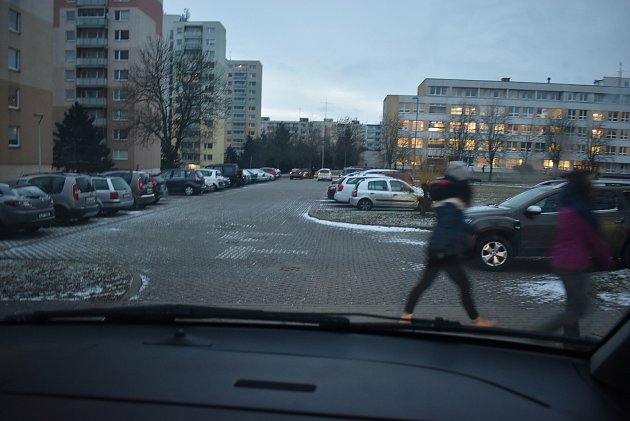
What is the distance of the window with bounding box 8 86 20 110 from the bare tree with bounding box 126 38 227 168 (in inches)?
502

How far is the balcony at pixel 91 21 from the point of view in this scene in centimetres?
6594

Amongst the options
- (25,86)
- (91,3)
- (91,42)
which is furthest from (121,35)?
(25,86)

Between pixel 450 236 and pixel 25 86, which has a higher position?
pixel 25 86

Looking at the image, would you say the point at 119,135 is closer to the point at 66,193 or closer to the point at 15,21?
the point at 15,21

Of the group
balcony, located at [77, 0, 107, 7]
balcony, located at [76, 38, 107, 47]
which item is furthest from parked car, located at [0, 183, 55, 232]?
balcony, located at [77, 0, 107, 7]

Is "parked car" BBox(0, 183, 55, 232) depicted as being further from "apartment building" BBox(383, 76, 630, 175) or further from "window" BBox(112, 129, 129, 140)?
"window" BBox(112, 129, 129, 140)

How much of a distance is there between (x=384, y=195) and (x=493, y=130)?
15052 mm

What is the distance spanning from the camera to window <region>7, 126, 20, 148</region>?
3388cm

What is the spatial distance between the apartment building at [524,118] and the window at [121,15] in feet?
114

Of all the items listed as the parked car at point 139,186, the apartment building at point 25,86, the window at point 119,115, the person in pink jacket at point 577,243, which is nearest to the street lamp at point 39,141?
the apartment building at point 25,86

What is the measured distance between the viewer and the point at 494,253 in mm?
9734

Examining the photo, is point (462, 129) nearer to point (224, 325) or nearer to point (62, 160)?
point (62, 160)

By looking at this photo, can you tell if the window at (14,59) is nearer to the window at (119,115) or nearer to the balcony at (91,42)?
the window at (119,115)

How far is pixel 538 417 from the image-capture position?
2064mm
